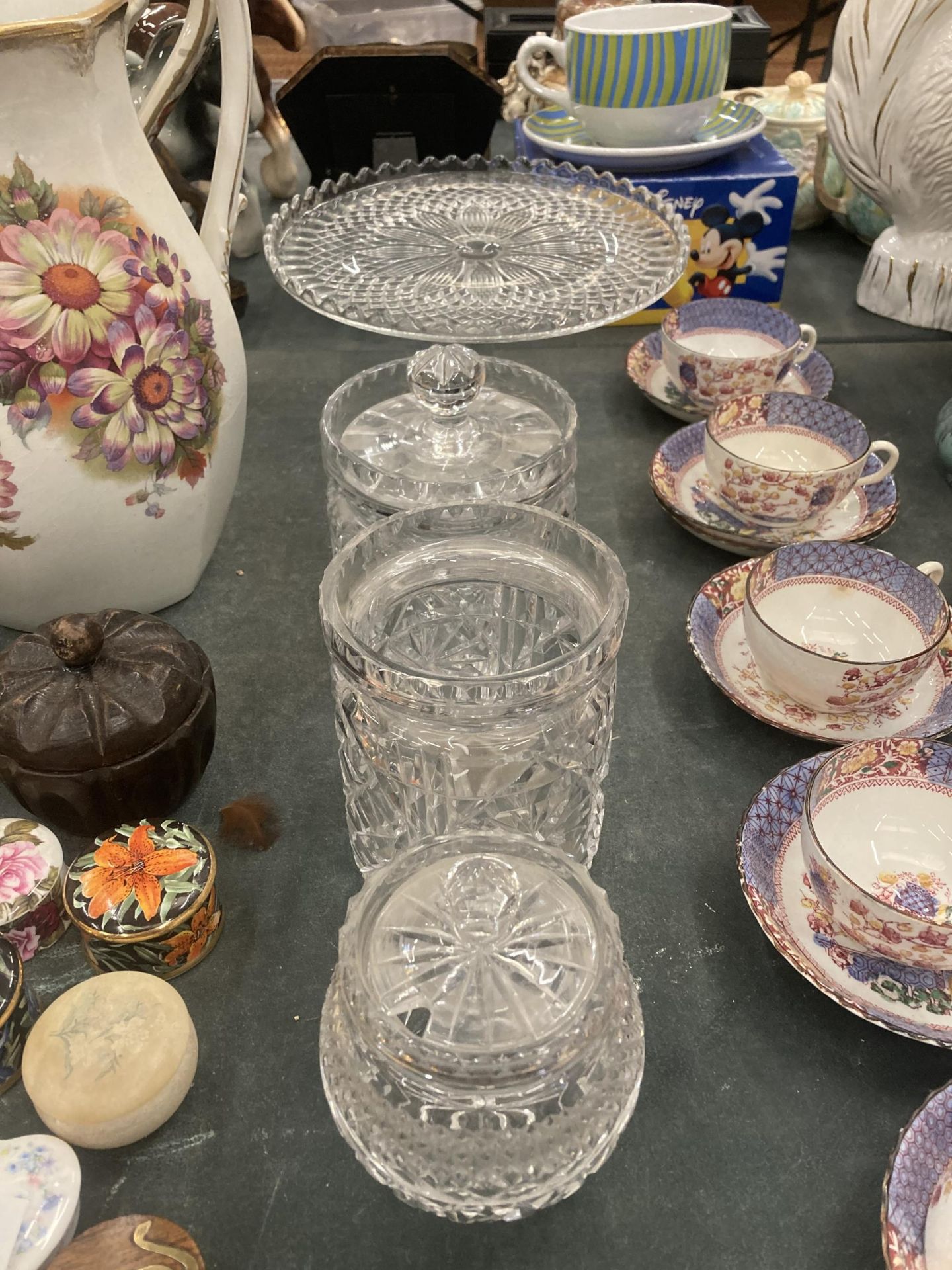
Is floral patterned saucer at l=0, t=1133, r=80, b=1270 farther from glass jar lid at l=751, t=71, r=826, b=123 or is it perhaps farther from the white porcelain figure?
glass jar lid at l=751, t=71, r=826, b=123

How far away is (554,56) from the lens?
3.33 ft

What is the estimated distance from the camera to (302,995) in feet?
1.57

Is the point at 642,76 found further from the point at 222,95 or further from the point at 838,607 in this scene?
the point at 838,607

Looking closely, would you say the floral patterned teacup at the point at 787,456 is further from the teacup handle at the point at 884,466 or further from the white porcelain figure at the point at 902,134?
the white porcelain figure at the point at 902,134

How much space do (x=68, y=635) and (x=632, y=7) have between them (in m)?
0.92

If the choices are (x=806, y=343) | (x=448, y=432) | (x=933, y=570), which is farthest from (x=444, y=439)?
(x=806, y=343)

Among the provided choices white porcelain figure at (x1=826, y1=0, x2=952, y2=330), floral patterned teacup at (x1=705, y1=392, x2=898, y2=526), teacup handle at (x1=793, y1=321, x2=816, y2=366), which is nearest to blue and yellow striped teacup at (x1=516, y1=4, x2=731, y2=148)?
white porcelain figure at (x1=826, y1=0, x2=952, y2=330)

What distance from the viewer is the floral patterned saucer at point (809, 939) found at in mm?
430

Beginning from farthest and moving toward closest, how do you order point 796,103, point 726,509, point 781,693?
1. point 796,103
2. point 726,509
3. point 781,693

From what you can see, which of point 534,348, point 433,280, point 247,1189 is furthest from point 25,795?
point 534,348

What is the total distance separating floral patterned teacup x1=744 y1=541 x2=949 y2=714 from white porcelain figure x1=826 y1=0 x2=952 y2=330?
1.54 ft

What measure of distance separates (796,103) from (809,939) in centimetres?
105

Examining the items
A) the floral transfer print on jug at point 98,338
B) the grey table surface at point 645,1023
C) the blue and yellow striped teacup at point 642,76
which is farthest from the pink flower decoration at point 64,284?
the blue and yellow striped teacup at point 642,76

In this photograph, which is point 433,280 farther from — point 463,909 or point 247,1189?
point 247,1189
